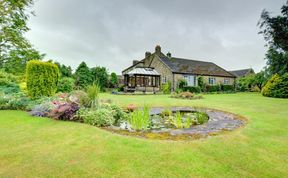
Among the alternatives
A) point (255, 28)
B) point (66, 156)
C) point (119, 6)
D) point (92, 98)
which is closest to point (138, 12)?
point (119, 6)

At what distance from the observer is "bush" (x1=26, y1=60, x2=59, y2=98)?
9.77 metres

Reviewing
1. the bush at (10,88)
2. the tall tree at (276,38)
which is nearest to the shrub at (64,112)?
the bush at (10,88)

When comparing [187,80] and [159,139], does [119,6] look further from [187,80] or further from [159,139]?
[187,80]

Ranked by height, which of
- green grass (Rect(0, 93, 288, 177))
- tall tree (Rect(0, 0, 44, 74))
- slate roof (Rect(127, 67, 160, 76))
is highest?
tall tree (Rect(0, 0, 44, 74))

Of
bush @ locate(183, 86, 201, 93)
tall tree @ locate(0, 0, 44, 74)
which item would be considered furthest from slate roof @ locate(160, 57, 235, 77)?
tall tree @ locate(0, 0, 44, 74)

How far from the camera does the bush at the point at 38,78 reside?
9766mm

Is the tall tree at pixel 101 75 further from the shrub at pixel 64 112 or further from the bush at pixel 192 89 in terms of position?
the shrub at pixel 64 112

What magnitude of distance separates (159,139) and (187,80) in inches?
965

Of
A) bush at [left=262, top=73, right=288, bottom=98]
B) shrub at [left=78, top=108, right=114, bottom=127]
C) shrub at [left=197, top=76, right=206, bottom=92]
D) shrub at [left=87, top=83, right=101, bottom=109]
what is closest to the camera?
shrub at [left=78, top=108, right=114, bottom=127]

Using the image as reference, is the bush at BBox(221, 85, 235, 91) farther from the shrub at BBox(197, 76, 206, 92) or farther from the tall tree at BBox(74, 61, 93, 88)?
the tall tree at BBox(74, 61, 93, 88)

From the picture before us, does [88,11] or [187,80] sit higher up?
[88,11]

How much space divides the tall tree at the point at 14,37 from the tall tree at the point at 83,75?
28.3 feet

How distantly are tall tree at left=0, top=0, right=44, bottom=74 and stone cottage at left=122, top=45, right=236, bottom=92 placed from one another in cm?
1394

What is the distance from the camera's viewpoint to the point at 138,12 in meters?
14.5
